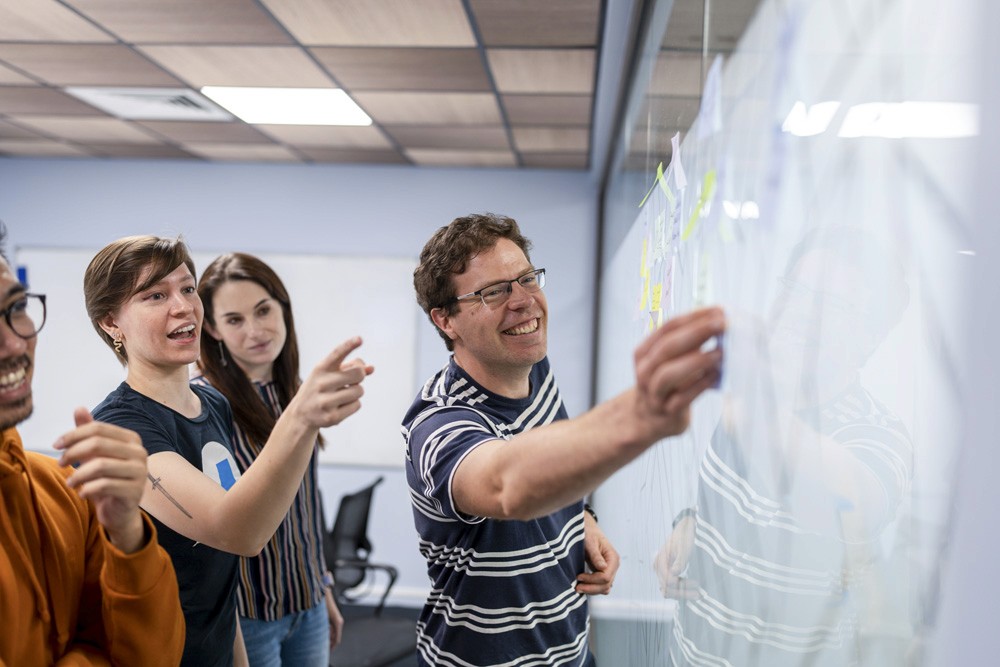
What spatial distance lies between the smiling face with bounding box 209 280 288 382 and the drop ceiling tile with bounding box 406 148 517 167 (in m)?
2.36

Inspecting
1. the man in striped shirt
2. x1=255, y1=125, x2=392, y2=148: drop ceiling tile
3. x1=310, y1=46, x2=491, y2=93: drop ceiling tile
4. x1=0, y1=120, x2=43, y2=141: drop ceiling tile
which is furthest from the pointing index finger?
x1=0, y1=120, x2=43, y2=141: drop ceiling tile

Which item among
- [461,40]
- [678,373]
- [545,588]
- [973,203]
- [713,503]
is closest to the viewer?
[973,203]

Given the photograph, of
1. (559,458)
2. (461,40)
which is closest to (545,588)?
(559,458)

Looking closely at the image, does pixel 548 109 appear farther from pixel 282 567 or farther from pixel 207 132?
pixel 282 567

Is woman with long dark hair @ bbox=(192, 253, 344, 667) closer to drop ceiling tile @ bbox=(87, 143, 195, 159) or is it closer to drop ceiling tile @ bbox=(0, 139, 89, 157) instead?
drop ceiling tile @ bbox=(87, 143, 195, 159)

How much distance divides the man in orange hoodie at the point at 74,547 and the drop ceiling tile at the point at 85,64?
2.12 metres

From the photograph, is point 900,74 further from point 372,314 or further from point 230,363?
point 372,314

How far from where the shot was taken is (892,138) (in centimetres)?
42

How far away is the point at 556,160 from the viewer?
171 inches

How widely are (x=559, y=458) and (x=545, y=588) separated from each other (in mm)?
624

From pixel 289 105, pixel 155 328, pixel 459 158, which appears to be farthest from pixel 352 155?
pixel 155 328

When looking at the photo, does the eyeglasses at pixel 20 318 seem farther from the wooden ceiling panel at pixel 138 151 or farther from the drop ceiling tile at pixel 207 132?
the wooden ceiling panel at pixel 138 151

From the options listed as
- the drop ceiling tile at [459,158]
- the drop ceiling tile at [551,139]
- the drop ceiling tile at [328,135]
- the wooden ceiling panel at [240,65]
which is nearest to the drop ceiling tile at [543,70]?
the drop ceiling tile at [551,139]

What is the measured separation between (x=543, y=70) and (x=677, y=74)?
1765 millimetres
